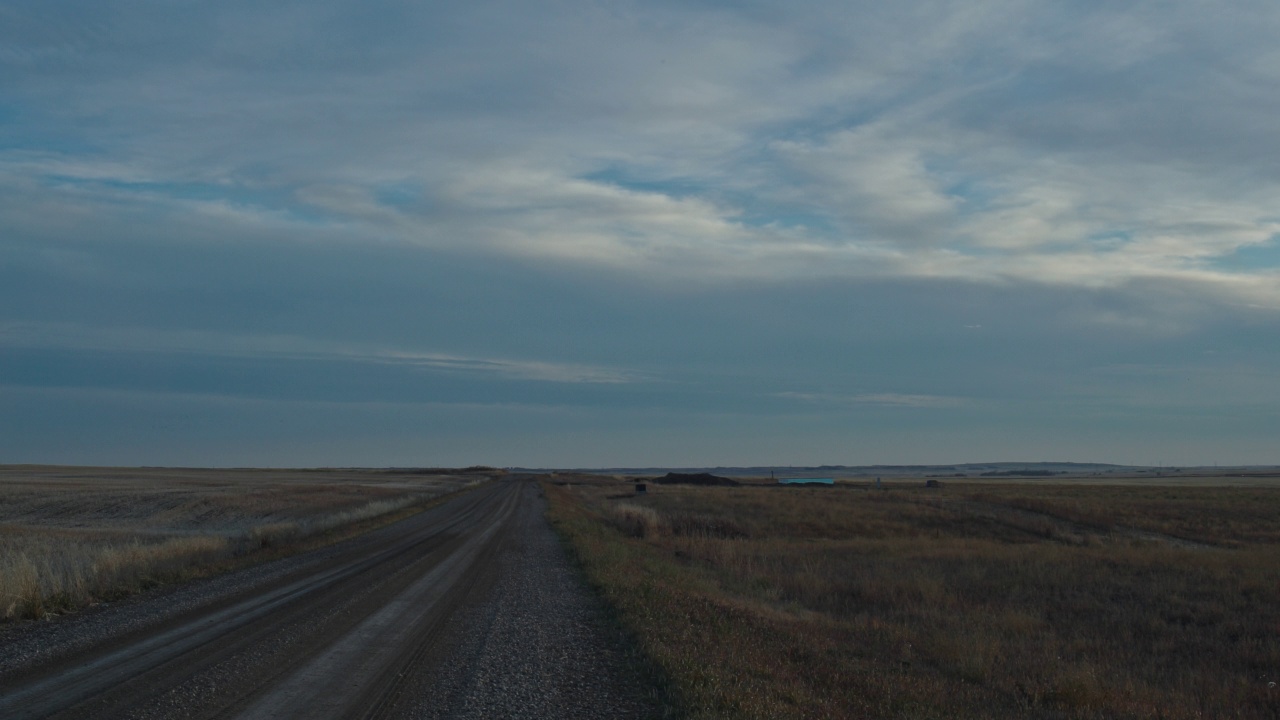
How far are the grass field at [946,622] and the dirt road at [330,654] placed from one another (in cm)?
108

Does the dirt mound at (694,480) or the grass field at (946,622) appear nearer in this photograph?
the grass field at (946,622)

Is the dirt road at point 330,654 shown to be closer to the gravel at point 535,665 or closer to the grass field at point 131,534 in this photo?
the gravel at point 535,665

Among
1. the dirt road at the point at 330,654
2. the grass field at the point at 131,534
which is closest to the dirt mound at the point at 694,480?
the grass field at the point at 131,534

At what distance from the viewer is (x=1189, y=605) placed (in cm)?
1816

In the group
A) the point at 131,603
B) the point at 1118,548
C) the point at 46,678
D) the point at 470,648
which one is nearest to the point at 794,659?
the point at 470,648

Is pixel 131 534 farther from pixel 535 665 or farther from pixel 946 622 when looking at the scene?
pixel 946 622

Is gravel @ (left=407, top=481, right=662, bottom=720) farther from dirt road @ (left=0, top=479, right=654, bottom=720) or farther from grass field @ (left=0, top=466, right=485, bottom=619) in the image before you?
grass field @ (left=0, top=466, right=485, bottom=619)

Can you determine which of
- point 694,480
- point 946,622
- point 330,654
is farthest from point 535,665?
point 694,480

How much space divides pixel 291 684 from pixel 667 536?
25754 millimetres

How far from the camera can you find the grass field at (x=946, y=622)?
988 cm

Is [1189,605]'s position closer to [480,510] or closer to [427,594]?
[427,594]

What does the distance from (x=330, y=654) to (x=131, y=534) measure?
28.4 metres

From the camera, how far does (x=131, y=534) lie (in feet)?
108

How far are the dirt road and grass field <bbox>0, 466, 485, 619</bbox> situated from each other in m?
1.08
